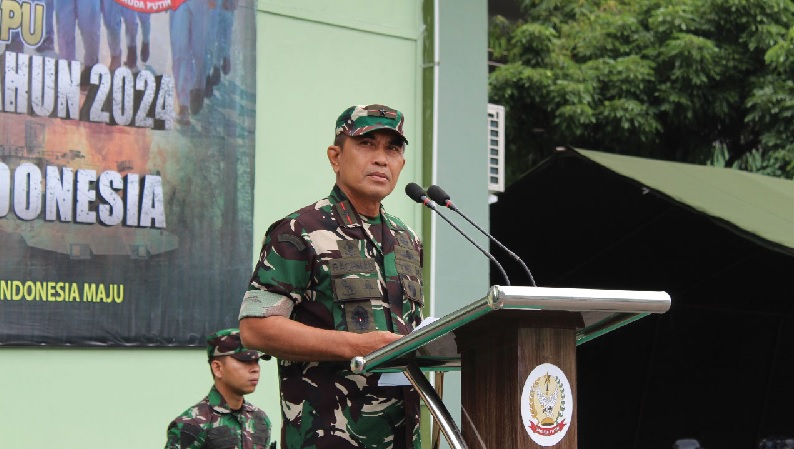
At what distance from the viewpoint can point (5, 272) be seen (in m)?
5.76

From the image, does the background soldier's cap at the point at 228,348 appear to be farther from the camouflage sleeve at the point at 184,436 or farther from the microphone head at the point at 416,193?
the microphone head at the point at 416,193

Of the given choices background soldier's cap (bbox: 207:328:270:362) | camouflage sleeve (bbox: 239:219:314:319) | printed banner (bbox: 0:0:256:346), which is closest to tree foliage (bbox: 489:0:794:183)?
printed banner (bbox: 0:0:256:346)

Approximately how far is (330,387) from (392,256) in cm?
38

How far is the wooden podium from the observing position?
2.48 m

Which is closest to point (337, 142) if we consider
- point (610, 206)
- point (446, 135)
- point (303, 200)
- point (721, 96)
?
point (303, 200)

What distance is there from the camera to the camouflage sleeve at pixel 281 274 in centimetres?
286

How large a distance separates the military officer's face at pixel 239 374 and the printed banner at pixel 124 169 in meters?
0.72

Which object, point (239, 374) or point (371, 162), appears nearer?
point (371, 162)

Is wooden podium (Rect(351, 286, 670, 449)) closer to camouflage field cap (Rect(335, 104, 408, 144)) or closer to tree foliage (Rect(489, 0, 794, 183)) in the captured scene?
camouflage field cap (Rect(335, 104, 408, 144))

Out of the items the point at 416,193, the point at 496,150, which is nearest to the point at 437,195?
the point at 416,193

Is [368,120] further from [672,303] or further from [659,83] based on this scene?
[659,83]

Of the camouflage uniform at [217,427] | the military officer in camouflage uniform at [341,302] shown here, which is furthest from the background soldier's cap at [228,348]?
the military officer in camouflage uniform at [341,302]

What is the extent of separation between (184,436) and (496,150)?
370 centimetres

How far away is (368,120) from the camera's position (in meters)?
3.01
